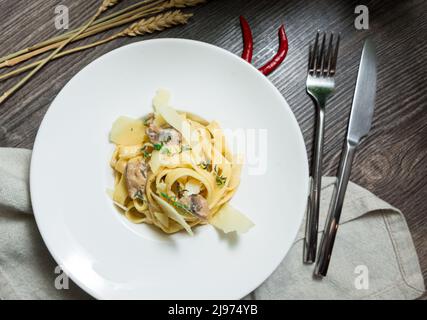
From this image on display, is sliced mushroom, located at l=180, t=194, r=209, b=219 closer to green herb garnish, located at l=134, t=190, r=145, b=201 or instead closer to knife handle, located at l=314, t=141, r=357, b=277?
green herb garnish, located at l=134, t=190, r=145, b=201

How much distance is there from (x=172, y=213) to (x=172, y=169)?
258mm

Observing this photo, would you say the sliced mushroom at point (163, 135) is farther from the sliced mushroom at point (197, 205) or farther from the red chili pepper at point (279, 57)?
the red chili pepper at point (279, 57)

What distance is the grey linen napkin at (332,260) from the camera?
247cm

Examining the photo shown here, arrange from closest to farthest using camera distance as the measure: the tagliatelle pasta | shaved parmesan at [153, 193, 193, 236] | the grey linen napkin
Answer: shaved parmesan at [153, 193, 193, 236]
the tagliatelle pasta
the grey linen napkin

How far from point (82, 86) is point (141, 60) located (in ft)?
1.10

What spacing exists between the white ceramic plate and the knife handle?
338 millimetres

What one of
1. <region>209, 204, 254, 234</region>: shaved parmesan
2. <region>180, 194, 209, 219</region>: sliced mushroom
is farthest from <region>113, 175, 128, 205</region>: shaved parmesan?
<region>209, 204, 254, 234</region>: shaved parmesan

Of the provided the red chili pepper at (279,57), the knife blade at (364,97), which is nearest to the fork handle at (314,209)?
the knife blade at (364,97)

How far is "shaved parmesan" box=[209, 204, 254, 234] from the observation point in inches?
89.1

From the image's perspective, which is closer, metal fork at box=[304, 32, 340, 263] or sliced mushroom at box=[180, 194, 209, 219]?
sliced mushroom at box=[180, 194, 209, 219]

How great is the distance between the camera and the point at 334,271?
8.42 feet

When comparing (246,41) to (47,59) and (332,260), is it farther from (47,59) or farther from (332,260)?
(332,260)

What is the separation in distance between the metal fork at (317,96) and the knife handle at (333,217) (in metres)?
0.05
